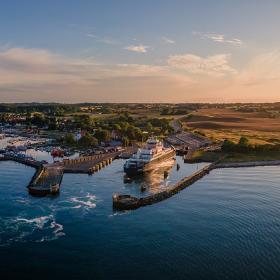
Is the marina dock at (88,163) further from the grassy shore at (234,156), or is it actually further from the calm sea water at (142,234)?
the grassy shore at (234,156)

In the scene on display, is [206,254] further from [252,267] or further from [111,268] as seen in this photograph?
[111,268]

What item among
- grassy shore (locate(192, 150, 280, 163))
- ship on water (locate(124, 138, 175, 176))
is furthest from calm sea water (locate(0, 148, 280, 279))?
grassy shore (locate(192, 150, 280, 163))

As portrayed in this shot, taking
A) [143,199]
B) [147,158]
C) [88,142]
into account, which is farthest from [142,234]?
[88,142]

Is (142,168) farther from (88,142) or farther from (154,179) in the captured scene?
(88,142)

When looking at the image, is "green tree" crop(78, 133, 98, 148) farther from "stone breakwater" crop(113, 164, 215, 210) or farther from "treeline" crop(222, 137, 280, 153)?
"stone breakwater" crop(113, 164, 215, 210)

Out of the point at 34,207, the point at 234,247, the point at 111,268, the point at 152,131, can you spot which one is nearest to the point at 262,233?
the point at 234,247

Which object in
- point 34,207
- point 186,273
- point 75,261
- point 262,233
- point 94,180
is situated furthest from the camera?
point 94,180
